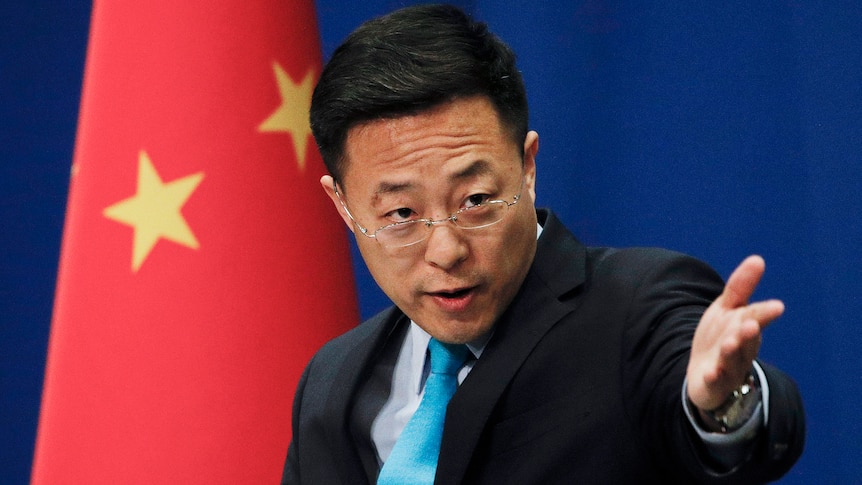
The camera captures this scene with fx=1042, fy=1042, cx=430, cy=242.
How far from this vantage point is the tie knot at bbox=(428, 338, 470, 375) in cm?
133

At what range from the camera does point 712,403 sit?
0.96 m

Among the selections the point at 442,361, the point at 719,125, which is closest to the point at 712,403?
the point at 442,361

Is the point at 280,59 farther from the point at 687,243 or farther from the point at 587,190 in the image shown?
the point at 687,243

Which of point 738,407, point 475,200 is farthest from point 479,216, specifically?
point 738,407

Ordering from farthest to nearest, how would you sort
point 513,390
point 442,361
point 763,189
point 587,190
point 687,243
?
point 587,190
point 687,243
point 763,189
point 442,361
point 513,390

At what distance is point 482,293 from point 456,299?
0.03 m

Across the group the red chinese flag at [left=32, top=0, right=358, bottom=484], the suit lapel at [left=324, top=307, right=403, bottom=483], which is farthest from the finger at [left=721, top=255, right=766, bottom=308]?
the red chinese flag at [left=32, top=0, right=358, bottom=484]

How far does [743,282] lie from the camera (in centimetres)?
93

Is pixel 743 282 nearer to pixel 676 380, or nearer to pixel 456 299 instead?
pixel 676 380

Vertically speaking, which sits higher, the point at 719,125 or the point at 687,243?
the point at 719,125

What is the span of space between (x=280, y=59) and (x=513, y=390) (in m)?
1.09

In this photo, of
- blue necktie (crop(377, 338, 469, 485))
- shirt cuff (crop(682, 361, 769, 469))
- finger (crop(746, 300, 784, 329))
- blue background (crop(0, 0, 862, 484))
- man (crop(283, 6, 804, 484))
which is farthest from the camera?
blue background (crop(0, 0, 862, 484))

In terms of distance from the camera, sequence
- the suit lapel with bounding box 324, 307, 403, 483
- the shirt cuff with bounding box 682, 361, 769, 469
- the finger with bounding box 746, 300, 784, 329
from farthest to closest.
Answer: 1. the suit lapel with bounding box 324, 307, 403, 483
2. the shirt cuff with bounding box 682, 361, 769, 469
3. the finger with bounding box 746, 300, 784, 329

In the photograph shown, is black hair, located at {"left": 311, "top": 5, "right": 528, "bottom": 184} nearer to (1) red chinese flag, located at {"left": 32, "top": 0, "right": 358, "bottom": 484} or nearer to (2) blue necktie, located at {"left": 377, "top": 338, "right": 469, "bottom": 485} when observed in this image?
(2) blue necktie, located at {"left": 377, "top": 338, "right": 469, "bottom": 485}
